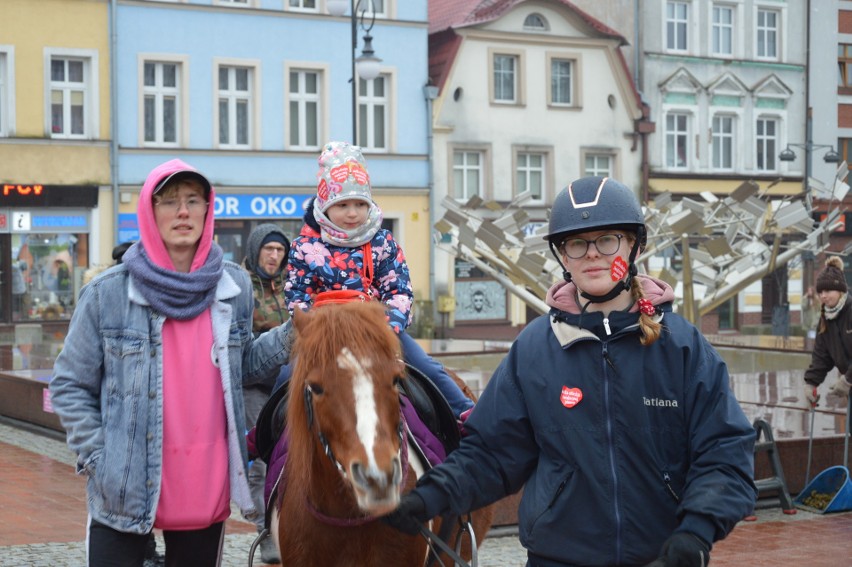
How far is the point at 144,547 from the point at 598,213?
1859 millimetres

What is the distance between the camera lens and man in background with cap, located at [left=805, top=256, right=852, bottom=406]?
10.7 metres

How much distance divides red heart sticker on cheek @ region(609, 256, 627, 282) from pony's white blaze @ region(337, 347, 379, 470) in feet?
2.54

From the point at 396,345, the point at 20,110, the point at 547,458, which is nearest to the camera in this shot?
the point at 547,458

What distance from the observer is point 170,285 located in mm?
4172

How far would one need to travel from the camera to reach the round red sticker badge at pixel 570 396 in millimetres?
3686

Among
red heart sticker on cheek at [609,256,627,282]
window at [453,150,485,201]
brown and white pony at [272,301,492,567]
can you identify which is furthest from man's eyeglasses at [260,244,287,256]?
window at [453,150,485,201]

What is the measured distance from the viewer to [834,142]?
4309 cm

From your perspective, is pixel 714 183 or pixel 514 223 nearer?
pixel 514 223

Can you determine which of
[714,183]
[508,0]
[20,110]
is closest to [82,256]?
[20,110]

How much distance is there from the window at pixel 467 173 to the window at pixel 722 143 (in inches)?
339

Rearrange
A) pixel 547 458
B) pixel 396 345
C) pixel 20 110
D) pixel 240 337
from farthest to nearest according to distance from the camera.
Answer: pixel 20 110 < pixel 240 337 < pixel 396 345 < pixel 547 458

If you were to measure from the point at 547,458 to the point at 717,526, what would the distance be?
0.55 metres

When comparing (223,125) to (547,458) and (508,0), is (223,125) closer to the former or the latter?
(508,0)

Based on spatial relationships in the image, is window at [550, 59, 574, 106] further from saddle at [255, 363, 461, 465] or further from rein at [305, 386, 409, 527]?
rein at [305, 386, 409, 527]
